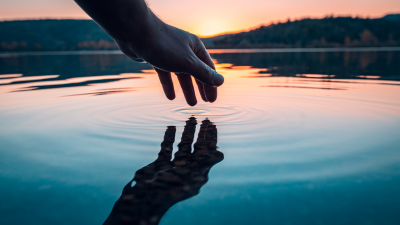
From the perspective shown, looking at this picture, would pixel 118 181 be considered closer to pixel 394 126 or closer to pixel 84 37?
pixel 394 126

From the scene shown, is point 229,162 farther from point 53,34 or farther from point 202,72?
point 53,34

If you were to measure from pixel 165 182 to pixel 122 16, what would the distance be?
0.88m

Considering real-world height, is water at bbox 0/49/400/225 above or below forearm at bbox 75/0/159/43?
below

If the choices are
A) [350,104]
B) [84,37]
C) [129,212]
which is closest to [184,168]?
[129,212]

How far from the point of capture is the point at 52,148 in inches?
77.1

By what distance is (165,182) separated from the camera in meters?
1.40

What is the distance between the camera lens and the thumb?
172cm

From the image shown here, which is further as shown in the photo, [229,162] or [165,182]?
[229,162]

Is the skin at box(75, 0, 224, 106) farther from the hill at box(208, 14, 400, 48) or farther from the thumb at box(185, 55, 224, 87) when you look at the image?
the hill at box(208, 14, 400, 48)

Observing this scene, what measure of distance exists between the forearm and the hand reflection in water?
29.6 inches

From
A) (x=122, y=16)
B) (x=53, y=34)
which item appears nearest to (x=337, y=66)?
(x=122, y=16)

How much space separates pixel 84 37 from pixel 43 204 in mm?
99932

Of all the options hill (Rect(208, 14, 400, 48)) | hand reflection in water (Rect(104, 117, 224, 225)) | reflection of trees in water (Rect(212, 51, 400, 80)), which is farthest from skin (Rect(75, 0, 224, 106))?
hill (Rect(208, 14, 400, 48))

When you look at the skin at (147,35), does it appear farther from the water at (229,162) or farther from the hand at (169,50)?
the water at (229,162)
